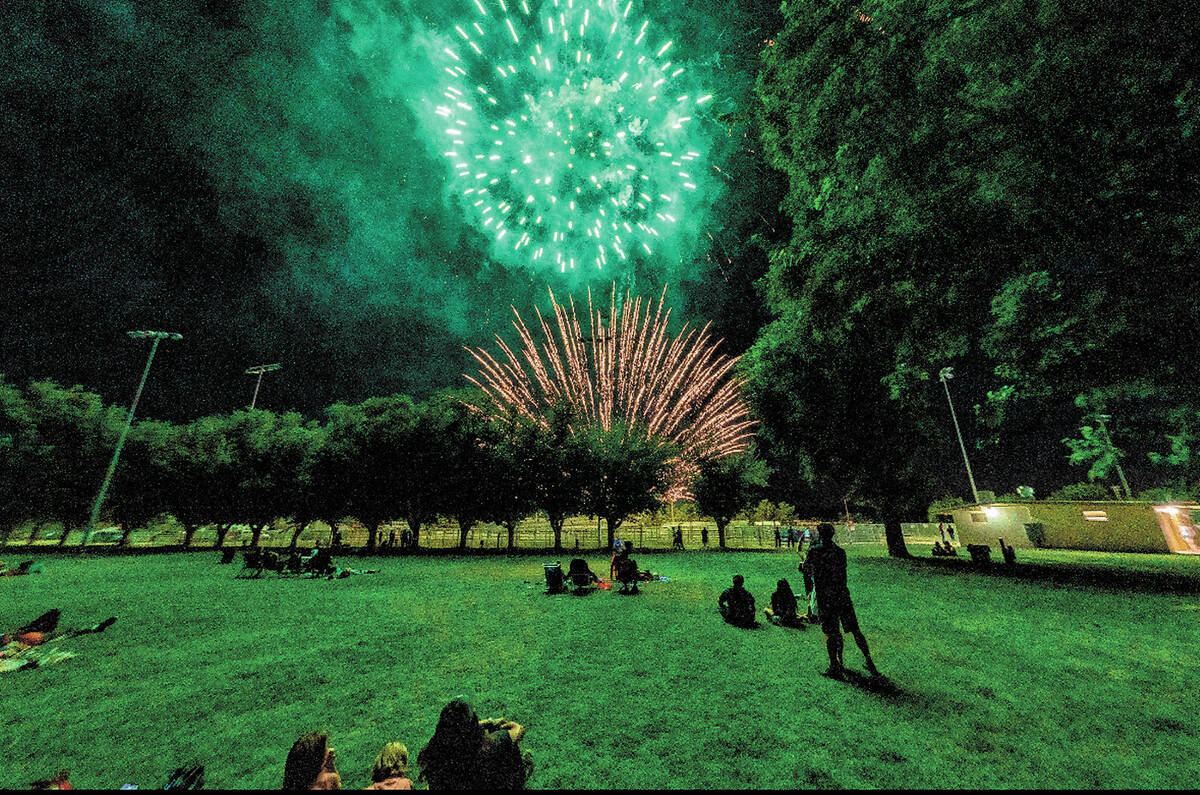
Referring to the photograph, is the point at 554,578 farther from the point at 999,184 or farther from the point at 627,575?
the point at 999,184

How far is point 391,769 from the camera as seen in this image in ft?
13.0

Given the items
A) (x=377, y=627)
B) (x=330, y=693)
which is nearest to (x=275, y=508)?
(x=377, y=627)

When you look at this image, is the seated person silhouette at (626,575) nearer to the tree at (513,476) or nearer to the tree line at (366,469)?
the tree line at (366,469)

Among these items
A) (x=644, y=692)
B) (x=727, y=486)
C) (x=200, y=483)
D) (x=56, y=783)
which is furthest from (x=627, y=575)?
(x=200, y=483)

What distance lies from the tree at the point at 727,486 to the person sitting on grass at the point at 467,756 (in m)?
34.5

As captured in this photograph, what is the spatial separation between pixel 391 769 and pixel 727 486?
35220 millimetres

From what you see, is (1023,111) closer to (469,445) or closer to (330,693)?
(330,693)

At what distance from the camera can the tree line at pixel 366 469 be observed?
33.8 m

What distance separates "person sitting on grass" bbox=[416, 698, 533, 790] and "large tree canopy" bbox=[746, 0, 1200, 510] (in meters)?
10.4

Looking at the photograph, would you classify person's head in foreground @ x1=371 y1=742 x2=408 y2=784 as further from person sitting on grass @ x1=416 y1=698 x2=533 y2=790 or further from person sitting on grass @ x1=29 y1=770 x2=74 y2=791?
person sitting on grass @ x1=29 y1=770 x2=74 y2=791

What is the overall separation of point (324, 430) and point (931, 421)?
4438 centimetres

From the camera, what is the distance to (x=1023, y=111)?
7305mm

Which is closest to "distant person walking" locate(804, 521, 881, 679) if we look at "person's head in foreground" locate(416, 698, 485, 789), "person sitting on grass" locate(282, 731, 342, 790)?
"person's head in foreground" locate(416, 698, 485, 789)

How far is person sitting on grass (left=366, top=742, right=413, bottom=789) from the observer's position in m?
3.81
